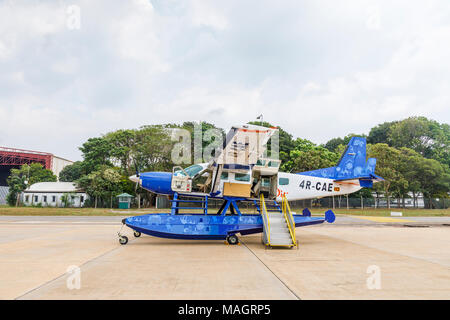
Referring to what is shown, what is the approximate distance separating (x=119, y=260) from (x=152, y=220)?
9.45ft

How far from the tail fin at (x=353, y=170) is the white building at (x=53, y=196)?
117ft

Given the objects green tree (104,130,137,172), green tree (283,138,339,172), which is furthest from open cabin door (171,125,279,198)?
green tree (104,130,137,172)

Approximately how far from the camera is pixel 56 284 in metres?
4.94

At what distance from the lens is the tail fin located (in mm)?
12148

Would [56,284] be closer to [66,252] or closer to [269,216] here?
[66,252]

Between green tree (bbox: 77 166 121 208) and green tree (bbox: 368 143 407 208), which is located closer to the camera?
green tree (bbox: 77 166 121 208)

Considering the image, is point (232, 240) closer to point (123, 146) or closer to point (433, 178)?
point (123, 146)

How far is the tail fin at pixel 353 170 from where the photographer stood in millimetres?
12148

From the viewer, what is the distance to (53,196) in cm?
4019

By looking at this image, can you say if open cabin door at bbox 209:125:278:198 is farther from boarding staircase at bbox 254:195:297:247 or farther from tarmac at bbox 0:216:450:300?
tarmac at bbox 0:216:450:300

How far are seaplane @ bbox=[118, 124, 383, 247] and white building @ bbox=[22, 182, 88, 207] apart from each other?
32364 mm

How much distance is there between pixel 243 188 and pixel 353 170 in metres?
4.95
